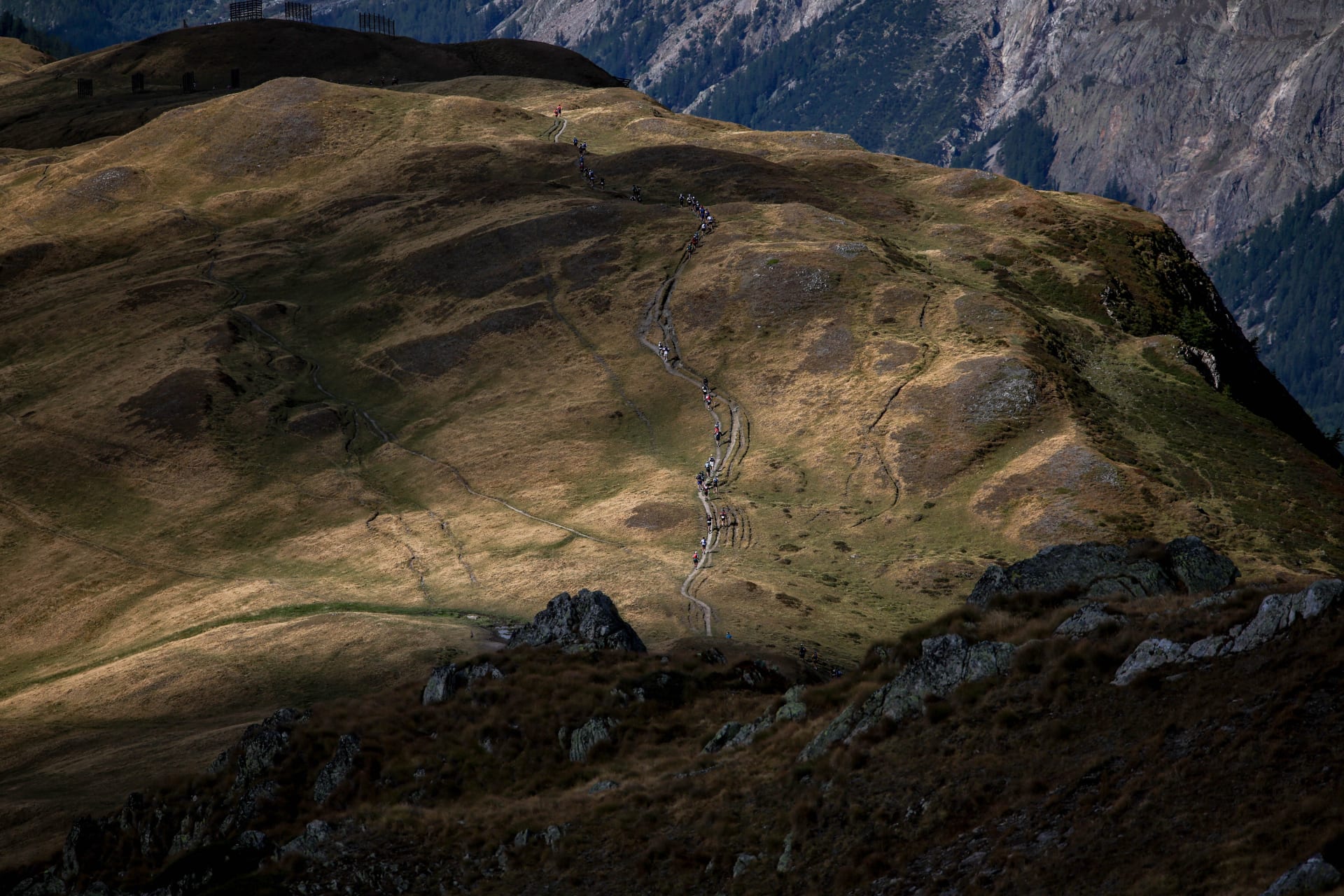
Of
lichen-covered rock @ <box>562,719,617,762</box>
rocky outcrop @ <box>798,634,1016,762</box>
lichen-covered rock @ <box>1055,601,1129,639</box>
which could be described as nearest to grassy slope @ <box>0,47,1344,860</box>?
lichen-covered rock @ <box>562,719,617,762</box>

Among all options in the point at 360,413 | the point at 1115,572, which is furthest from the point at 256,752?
the point at 360,413

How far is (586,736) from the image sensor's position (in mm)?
45500

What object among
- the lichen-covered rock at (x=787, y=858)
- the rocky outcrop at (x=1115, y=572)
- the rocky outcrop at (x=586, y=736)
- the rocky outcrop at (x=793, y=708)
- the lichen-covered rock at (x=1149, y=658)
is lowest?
the rocky outcrop at (x=586, y=736)

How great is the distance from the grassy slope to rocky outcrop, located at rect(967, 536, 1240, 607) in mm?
23784

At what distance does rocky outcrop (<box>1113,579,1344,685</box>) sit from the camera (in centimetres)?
2903

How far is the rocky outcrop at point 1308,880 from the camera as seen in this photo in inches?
812

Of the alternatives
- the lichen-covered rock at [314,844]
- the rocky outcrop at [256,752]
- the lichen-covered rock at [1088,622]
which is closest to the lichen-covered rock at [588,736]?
the lichen-covered rock at [314,844]

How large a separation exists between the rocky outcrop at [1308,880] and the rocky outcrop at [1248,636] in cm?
945

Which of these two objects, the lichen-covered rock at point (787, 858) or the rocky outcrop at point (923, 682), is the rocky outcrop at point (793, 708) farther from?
the lichen-covered rock at point (787, 858)

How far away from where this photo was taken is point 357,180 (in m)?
192

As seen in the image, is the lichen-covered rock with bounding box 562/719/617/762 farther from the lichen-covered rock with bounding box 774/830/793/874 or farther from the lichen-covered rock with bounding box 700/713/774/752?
the lichen-covered rock with bounding box 774/830/793/874

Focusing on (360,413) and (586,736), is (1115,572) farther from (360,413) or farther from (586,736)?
(360,413)

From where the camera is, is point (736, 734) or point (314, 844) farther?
point (736, 734)

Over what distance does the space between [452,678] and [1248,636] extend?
3255 cm
